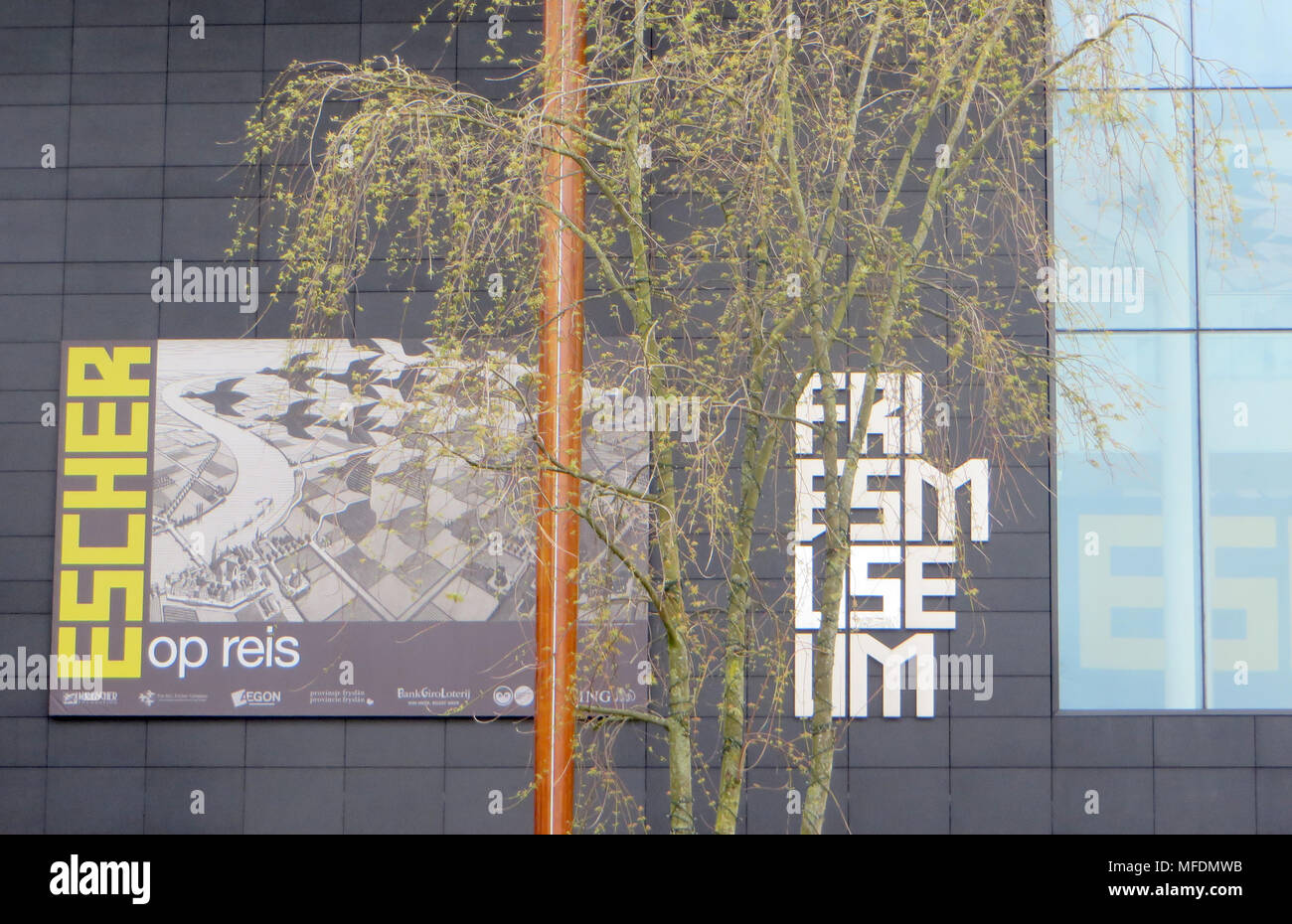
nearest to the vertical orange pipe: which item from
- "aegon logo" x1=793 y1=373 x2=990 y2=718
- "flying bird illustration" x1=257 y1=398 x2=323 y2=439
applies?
"aegon logo" x1=793 y1=373 x2=990 y2=718

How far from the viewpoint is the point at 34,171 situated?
30.8 feet

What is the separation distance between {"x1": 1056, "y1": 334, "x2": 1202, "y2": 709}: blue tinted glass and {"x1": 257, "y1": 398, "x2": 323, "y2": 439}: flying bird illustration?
5388mm

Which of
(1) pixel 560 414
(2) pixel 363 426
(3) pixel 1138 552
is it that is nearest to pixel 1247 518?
(3) pixel 1138 552

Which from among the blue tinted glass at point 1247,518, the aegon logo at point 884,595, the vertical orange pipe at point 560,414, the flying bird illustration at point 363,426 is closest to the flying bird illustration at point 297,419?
the flying bird illustration at point 363,426

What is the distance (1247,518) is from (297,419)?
6834 mm

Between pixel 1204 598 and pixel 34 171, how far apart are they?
9157mm

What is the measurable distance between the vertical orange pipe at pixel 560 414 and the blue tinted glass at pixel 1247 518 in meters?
5.06

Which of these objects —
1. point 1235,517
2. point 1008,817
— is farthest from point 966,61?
point 1008,817

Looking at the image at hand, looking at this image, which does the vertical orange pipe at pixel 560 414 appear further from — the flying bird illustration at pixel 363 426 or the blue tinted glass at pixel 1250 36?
the blue tinted glass at pixel 1250 36

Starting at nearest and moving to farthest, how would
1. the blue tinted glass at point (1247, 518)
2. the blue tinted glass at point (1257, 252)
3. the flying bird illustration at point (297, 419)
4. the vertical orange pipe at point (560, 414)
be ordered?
the vertical orange pipe at point (560, 414) < the blue tinted glass at point (1247, 518) < the blue tinted glass at point (1257, 252) < the flying bird illustration at point (297, 419)

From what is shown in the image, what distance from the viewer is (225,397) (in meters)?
9.05

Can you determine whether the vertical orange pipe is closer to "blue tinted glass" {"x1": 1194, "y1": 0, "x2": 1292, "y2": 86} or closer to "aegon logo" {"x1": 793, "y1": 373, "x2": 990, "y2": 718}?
"aegon logo" {"x1": 793, "y1": 373, "x2": 990, "y2": 718}

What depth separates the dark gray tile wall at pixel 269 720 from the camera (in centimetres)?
865

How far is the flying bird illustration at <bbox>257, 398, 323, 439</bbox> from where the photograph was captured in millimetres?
8992
